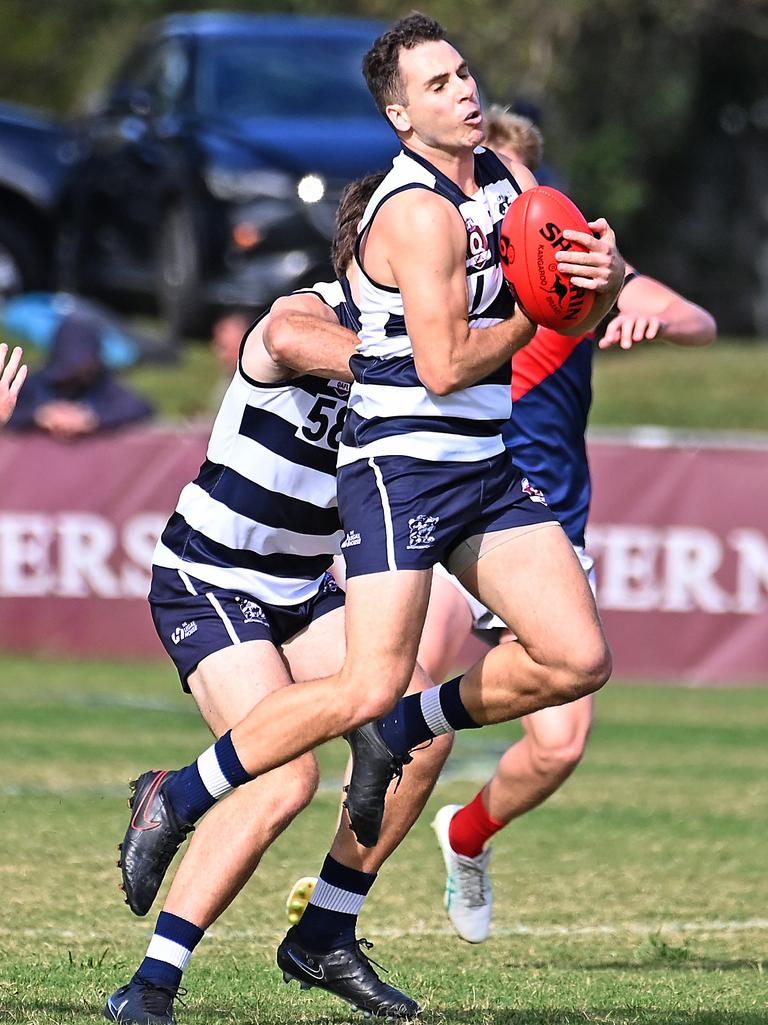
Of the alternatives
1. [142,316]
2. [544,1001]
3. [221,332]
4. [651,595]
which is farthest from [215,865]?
[142,316]

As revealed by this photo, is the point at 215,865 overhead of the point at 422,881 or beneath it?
overhead

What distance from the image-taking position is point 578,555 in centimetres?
579

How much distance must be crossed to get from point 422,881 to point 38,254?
11.5m

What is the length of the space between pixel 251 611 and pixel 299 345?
724 mm

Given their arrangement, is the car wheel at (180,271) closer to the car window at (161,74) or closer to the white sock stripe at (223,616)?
the car window at (161,74)

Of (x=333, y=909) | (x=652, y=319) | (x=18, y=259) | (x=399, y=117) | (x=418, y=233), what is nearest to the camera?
(x=418, y=233)

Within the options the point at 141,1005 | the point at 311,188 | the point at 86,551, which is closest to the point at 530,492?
the point at 141,1005

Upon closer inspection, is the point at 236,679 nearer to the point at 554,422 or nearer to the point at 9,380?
the point at 9,380

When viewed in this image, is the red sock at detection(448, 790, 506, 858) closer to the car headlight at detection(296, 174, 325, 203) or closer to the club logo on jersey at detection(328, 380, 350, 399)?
the club logo on jersey at detection(328, 380, 350, 399)

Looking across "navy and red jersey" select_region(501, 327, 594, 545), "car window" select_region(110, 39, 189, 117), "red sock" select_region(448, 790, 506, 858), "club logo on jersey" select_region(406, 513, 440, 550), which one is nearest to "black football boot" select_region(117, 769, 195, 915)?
"club logo on jersey" select_region(406, 513, 440, 550)

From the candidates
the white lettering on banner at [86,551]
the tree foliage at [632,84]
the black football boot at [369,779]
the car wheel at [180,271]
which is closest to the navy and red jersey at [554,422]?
the black football boot at [369,779]

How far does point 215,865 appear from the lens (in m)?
4.66

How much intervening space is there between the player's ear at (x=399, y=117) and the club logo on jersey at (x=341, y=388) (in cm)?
71

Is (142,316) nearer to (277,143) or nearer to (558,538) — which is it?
(277,143)
